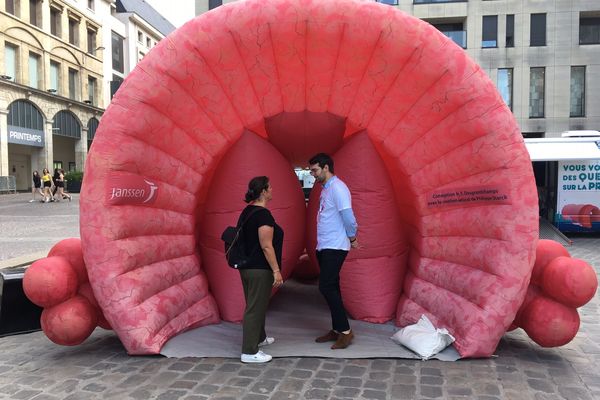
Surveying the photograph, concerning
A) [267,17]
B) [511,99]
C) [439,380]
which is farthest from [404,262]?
[511,99]

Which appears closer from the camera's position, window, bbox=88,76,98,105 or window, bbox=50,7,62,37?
window, bbox=50,7,62,37

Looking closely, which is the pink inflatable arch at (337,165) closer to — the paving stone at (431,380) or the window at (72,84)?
the paving stone at (431,380)

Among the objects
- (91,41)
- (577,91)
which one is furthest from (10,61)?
(577,91)

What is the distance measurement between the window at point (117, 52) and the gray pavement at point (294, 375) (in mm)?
39181

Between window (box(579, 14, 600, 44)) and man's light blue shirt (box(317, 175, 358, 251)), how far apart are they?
27231 mm

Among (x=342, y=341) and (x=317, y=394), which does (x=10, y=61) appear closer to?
(x=342, y=341)

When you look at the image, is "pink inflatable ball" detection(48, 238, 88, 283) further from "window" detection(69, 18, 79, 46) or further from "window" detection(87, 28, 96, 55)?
"window" detection(87, 28, 96, 55)

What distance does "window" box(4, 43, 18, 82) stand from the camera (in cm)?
2653

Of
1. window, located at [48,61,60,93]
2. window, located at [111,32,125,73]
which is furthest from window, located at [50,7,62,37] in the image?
window, located at [111,32,125,73]

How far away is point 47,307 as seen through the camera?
3.87m

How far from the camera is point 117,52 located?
4012 cm

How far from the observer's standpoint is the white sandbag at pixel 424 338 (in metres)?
3.90

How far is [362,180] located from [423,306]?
4.06 ft

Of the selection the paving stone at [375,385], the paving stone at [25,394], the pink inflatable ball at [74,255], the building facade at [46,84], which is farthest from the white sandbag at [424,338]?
the building facade at [46,84]
